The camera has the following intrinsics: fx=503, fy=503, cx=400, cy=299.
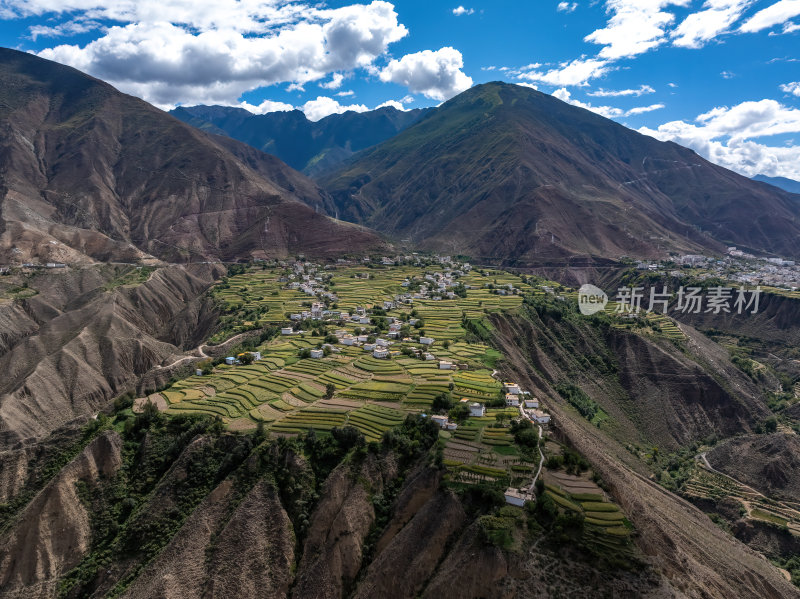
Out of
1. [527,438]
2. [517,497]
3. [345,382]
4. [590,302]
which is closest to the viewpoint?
[517,497]

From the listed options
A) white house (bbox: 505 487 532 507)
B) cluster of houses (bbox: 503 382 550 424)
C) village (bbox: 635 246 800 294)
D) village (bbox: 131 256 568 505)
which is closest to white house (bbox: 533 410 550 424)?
cluster of houses (bbox: 503 382 550 424)

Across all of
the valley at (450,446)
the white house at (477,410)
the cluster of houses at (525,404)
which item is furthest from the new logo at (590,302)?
the white house at (477,410)

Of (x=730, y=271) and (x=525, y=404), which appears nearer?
(x=525, y=404)

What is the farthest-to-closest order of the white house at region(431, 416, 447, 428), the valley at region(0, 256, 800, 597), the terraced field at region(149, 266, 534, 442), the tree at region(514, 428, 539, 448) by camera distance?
the terraced field at region(149, 266, 534, 442)
the white house at region(431, 416, 447, 428)
the tree at region(514, 428, 539, 448)
the valley at region(0, 256, 800, 597)

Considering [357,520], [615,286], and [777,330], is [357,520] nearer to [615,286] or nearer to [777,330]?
[777,330]

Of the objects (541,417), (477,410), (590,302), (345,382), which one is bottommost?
(345,382)

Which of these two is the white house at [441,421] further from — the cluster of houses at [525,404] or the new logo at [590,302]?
the new logo at [590,302]

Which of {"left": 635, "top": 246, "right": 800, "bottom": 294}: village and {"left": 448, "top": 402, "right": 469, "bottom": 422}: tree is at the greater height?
{"left": 635, "top": 246, "right": 800, "bottom": 294}: village

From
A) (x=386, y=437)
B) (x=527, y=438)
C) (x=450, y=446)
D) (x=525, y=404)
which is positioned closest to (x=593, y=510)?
(x=527, y=438)

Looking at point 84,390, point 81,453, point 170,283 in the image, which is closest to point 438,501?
point 81,453

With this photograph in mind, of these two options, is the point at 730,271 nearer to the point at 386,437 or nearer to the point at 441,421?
the point at 441,421

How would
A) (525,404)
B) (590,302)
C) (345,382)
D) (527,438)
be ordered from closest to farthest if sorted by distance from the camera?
(527,438) < (525,404) < (345,382) < (590,302)

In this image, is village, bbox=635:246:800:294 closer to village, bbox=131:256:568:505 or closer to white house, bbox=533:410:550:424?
village, bbox=131:256:568:505
